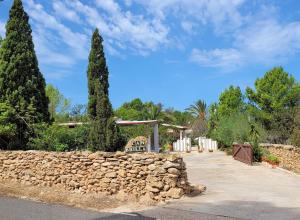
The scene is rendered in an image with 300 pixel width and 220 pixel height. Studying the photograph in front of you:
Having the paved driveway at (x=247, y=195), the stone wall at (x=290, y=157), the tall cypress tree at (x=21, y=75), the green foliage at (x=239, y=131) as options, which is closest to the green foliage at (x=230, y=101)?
the green foliage at (x=239, y=131)

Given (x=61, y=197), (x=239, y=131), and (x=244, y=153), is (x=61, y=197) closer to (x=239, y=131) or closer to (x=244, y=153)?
(x=244, y=153)

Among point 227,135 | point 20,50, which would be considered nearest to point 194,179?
point 20,50

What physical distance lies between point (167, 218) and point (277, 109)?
120 feet

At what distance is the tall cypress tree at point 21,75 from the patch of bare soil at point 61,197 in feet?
13.4

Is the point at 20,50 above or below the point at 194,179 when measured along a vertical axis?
above

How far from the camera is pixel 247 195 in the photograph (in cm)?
1241

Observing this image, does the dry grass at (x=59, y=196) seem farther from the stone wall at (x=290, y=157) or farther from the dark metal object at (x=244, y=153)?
the stone wall at (x=290, y=157)

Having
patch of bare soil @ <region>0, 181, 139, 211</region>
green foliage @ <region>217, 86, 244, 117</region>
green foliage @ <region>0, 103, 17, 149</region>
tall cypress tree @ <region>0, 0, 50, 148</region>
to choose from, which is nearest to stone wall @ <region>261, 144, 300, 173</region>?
tall cypress tree @ <region>0, 0, 50, 148</region>

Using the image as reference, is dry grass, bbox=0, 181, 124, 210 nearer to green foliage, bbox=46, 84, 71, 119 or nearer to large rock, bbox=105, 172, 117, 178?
large rock, bbox=105, 172, 117, 178

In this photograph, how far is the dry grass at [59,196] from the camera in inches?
444

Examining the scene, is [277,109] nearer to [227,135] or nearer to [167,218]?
[227,135]

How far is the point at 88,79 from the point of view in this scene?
20.4m

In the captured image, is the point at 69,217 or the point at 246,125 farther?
the point at 246,125

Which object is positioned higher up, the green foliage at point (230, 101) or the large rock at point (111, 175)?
the green foliage at point (230, 101)
